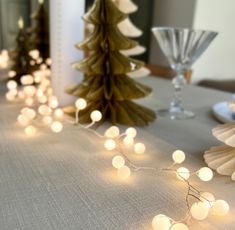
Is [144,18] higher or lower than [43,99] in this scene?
higher

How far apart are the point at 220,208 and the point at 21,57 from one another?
60 cm

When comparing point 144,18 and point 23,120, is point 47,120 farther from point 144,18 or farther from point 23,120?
point 144,18

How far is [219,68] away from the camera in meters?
1.73

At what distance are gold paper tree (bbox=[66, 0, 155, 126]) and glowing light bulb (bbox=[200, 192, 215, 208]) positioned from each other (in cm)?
23

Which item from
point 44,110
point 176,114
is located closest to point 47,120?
point 44,110

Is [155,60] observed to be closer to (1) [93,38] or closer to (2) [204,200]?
(1) [93,38]

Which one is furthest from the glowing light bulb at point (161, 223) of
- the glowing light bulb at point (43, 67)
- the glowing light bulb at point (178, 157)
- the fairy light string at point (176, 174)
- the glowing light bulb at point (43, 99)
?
the glowing light bulb at point (43, 67)

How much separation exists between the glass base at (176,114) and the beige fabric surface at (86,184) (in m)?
0.07

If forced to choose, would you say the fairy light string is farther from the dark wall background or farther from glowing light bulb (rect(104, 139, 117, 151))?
the dark wall background

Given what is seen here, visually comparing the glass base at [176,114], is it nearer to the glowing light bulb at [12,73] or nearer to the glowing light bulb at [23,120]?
the glowing light bulb at [23,120]

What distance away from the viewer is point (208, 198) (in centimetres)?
27

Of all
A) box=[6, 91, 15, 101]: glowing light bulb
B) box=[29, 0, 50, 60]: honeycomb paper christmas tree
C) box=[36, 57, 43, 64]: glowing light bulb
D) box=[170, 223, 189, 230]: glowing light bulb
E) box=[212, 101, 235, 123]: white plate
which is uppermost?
box=[29, 0, 50, 60]: honeycomb paper christmas tree

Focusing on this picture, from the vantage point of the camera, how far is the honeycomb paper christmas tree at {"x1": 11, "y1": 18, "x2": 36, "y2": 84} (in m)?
0.71

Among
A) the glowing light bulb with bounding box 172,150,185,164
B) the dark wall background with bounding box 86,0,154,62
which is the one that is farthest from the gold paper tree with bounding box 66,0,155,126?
the dark wall background with bounding box 86,0,154,62
